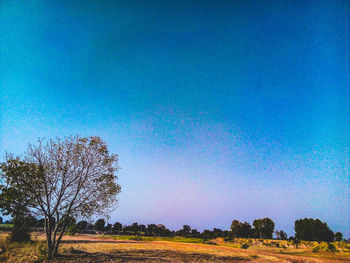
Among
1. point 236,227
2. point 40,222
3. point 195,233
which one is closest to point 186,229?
point 195,233

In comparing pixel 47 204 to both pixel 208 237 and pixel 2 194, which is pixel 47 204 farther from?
pixel 208 237

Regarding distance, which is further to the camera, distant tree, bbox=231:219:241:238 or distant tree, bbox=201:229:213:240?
distant tree, bbox=231:219:241:238

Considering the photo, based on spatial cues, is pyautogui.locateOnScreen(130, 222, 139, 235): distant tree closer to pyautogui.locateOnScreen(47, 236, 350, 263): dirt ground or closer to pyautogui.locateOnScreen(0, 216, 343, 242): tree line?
pyautogui.locateOnScreen(0, 216, 343, 242): tree line

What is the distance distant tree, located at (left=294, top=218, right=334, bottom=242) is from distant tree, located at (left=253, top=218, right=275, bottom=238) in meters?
12.6

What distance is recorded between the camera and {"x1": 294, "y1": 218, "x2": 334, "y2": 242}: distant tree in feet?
220

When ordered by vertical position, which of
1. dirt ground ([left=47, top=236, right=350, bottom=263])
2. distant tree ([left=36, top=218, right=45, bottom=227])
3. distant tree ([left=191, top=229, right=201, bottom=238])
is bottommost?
distant tree ([left=191, top=229, right=201, bottom=238])

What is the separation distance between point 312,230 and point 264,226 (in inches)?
921

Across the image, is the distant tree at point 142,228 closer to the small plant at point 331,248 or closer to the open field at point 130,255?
the open field at point 130,255

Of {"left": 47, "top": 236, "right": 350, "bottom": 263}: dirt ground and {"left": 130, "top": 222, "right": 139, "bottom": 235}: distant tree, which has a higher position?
{"left": 47, "top": 236, "right": 350, "bottom": 263}: dirt ground

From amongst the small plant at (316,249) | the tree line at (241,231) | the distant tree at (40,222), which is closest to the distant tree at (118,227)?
the tree line at (241,231)

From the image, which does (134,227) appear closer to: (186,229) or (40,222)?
(186,229)

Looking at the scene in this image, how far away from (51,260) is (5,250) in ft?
23.2

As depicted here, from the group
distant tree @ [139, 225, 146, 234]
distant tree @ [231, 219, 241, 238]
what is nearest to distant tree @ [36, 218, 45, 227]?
distant tree @ [139, 225, 146, 234]

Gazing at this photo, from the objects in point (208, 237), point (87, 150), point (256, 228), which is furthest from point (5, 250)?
point (256, 228)
